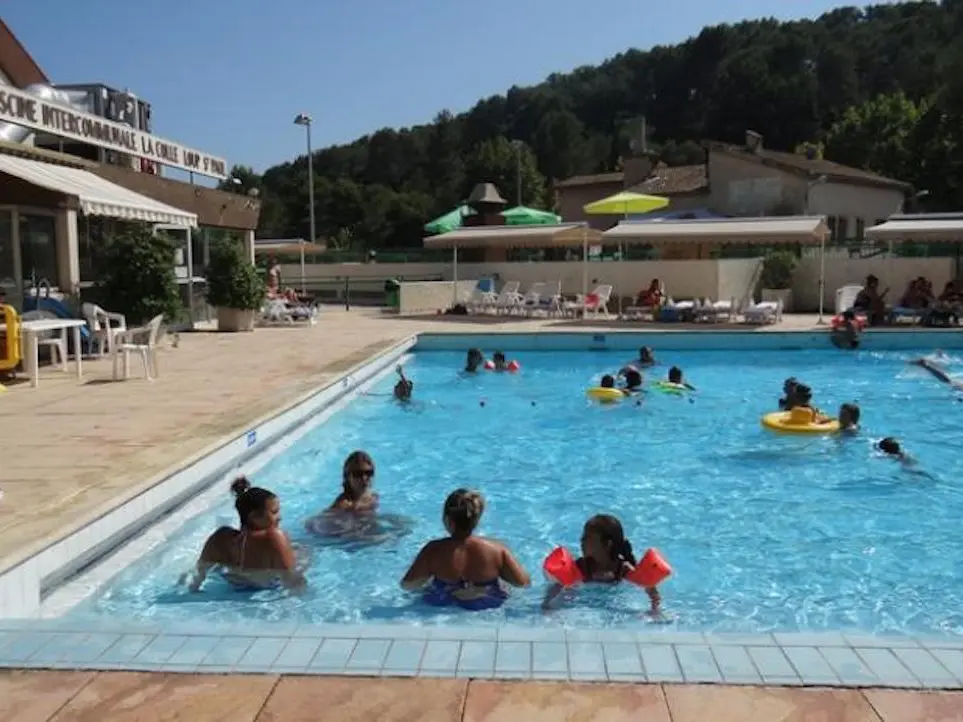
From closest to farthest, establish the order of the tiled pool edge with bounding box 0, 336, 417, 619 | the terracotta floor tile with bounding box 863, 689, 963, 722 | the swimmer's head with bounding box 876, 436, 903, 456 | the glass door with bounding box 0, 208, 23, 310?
the terracotta floor tile with bounding box 863, 689, 963, 722, the tiled pool edge with bounding box 0, 336, 417, 619, the swimmer's head with bounding box 876, 436, 903, 456, the glass door with bounding box 0, 208, 23, 310

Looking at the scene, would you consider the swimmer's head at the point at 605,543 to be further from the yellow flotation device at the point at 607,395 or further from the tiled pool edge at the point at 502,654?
the yellow flotation device at the point at 607,395

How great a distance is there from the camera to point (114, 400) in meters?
8.91

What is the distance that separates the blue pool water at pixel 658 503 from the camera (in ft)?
16.2

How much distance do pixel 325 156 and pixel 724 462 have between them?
75024 mm

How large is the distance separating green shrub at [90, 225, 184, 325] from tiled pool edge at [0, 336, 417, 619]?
181 inches

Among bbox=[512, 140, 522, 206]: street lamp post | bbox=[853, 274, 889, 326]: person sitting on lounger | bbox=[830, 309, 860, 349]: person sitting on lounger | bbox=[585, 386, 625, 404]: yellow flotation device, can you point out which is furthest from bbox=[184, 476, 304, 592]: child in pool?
bbox=[512, 140, 522, 206]: street lamp post

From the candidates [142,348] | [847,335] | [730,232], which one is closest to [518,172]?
[730,232]

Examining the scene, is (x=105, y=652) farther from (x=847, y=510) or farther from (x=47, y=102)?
(x=47, y=102)

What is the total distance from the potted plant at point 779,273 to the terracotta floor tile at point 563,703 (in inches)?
769

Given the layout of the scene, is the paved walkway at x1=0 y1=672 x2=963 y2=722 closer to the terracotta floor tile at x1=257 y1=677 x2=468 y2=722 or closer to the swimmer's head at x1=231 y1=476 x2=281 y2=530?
the terracotta floor tile at x1=257 y1=677 x2=468 y2=722

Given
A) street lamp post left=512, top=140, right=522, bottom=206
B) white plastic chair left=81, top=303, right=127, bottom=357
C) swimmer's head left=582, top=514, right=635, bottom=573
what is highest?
street lamp post left=512, top=140, right=522, bottom=206

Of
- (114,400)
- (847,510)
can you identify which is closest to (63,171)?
(114,400)

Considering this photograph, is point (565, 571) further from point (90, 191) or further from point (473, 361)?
point (90, 191)

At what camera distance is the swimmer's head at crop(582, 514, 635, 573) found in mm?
4730
